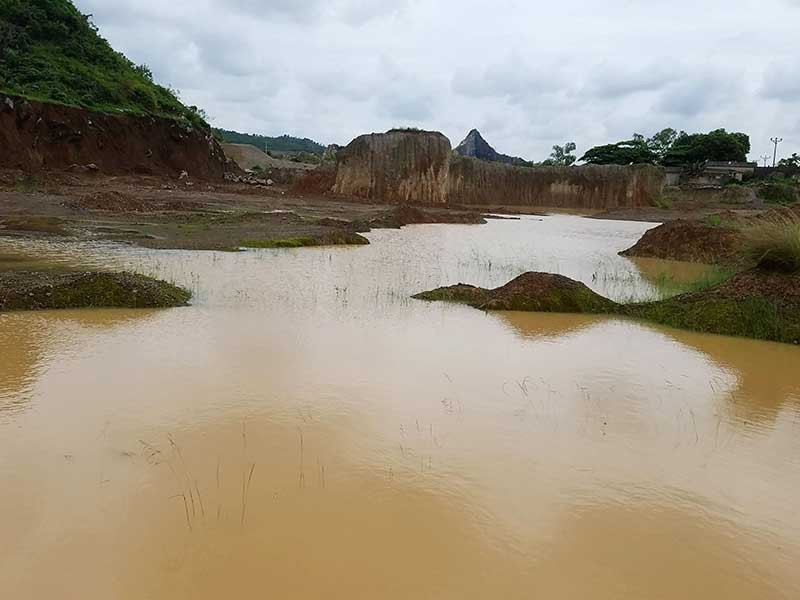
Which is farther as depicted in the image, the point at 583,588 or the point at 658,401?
the point at 658,401

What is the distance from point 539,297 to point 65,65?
32.2 metres

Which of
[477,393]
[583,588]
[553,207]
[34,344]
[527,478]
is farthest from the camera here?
[553,207]

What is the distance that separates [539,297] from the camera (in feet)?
30.5

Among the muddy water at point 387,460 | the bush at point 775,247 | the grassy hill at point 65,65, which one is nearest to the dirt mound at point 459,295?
the muddy water at point 387,460

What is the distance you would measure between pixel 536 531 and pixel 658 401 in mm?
2707

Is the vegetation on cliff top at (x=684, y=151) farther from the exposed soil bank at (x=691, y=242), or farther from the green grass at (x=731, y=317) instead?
the green grass at (x=731, y=317)

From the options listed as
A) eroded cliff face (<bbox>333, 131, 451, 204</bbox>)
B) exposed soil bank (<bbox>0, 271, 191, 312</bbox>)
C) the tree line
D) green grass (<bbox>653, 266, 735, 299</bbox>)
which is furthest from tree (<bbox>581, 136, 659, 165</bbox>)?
exposed soil bank (<bbox>0, 271, 191, 312</bbox>)

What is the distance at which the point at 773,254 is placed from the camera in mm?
8625

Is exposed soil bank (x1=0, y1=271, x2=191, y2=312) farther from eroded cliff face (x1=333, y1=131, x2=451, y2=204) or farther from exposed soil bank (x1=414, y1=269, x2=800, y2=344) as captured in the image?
eroded cliff face (x1=333, y1=131, x2=451, y2=204)

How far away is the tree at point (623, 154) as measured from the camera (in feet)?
193

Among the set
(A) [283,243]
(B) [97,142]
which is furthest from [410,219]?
(B) [97,142]

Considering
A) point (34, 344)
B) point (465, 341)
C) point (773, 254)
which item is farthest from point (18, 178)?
point (773, 254)

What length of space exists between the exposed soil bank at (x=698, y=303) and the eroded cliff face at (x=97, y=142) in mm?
24947

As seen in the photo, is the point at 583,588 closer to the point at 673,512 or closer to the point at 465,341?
the point at 673,512
